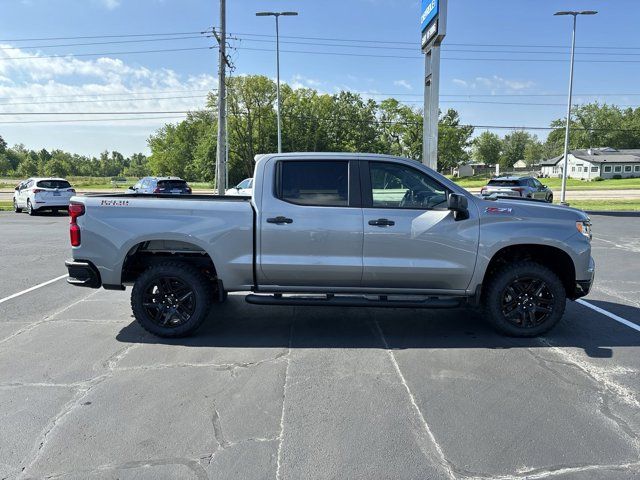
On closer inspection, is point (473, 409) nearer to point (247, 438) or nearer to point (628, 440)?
point (628, 440)

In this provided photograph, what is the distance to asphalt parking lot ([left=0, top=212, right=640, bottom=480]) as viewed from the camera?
Answer: 2824 mm

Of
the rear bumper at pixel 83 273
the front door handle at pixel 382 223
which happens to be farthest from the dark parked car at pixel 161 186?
the front door handle at pixel 382 223

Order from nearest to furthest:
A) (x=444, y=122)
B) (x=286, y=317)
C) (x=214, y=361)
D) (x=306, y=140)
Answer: (x=214, y=361)
(x=286, y=317)
(x=306, y=140)
(x=444, y=122)

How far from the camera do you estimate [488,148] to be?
115 meters

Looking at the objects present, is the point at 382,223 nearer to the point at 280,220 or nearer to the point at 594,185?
the point at 280,220

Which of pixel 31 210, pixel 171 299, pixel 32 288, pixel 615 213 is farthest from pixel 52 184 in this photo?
pixel 615 213

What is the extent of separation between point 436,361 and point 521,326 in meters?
1.26

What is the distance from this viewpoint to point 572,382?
3.93m

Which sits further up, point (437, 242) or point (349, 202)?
point (349, 202)

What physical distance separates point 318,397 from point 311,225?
1.77 meters

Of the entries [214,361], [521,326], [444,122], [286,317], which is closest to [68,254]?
[286,317]

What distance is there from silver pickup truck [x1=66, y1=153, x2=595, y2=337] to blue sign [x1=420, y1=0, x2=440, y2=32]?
37.4ft

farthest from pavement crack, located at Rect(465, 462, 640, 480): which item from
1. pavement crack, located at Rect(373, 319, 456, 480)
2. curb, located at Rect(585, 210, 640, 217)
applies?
curb, located at Rect(585, 210, 640, 217)

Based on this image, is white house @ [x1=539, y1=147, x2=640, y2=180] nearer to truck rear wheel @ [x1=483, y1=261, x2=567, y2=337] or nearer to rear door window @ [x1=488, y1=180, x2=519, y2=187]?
rear door window @ [x1=488, y1=180, x2=519, y2=187]
